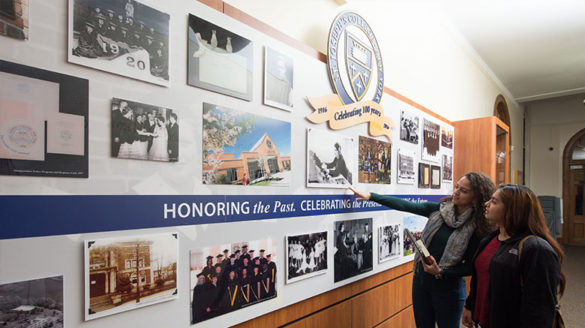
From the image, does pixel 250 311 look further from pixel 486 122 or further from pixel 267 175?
pixel 486 122

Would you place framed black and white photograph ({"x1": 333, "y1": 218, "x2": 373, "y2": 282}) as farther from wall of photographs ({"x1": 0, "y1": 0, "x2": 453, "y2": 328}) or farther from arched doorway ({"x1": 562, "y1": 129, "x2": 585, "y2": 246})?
arched doorway ({"x1": 562, "y1": 129, "x2": 585, "y2": 246})

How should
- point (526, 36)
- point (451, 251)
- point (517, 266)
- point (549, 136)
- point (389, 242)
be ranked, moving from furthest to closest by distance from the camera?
point (549, 136)
point (526, 36)
point (389, 242)
point (451, 251)
point (517, 266)

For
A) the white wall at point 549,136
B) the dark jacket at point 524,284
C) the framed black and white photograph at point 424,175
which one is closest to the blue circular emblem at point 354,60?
the framed black and white photograph at point 424,175

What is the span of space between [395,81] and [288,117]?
1553 mm

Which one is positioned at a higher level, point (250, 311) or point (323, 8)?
point (323, 8)

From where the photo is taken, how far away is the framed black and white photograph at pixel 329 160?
184 centimetres

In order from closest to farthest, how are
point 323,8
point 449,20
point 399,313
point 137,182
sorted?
1. point 137,182
2. point 323,8
3. point 399,313
4. point 449,20

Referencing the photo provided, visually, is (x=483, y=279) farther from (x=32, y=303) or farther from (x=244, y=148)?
(x=32, y=303)

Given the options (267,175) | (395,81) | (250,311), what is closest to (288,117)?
(267,175)

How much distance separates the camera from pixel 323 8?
2.05 m

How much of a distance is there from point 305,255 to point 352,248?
0.52 metres

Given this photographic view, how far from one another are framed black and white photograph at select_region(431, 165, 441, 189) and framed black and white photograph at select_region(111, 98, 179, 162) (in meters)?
2.83

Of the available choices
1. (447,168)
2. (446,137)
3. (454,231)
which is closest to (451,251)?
(454,231)

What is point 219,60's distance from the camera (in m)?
1.38
